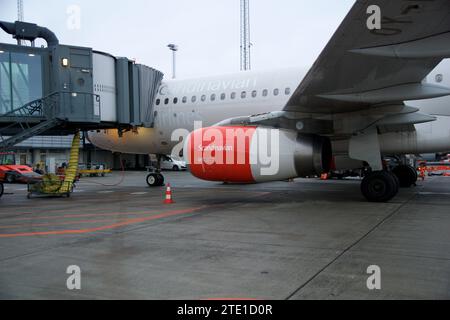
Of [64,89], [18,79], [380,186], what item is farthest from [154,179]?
[380,186]

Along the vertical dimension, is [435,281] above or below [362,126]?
below

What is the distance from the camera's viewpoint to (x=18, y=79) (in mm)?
11828

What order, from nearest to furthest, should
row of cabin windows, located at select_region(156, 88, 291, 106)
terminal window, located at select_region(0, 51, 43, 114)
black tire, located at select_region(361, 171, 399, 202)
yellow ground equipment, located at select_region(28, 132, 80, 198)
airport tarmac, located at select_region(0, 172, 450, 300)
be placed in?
airport tarmac, located at select_region(0, 172, 450, 300)
black tire, located at select_region(361, 171, 399, 202)
terminal window, located at select_region(0, 51, 43, 114)
row of cabin windows, located at select_region(156, 88, 291, 106)
yellow ground equipment, located at select_region(28, 132, 80, 198)

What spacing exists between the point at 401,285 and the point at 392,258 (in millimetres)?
986

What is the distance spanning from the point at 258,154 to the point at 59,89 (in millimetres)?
6872

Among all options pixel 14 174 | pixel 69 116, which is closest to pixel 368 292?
pixel 69 116

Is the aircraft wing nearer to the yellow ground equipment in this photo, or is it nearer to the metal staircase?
the metal staircase

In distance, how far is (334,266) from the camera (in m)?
4.26

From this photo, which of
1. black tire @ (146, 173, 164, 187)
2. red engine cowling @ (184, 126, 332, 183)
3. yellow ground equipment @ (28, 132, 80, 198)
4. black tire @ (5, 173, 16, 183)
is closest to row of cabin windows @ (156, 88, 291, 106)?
red engine cowling @ (184, 126, 332, 183)

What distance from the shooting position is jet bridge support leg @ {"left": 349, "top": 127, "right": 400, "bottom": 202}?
923 cm

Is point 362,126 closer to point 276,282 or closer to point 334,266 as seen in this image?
point 334,266

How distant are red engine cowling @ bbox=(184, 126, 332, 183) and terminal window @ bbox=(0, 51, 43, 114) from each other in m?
6.02

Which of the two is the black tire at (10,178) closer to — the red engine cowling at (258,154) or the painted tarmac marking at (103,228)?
the red engine cowling at (258,154)

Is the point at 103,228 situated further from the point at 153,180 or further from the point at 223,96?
the point at 153,180
